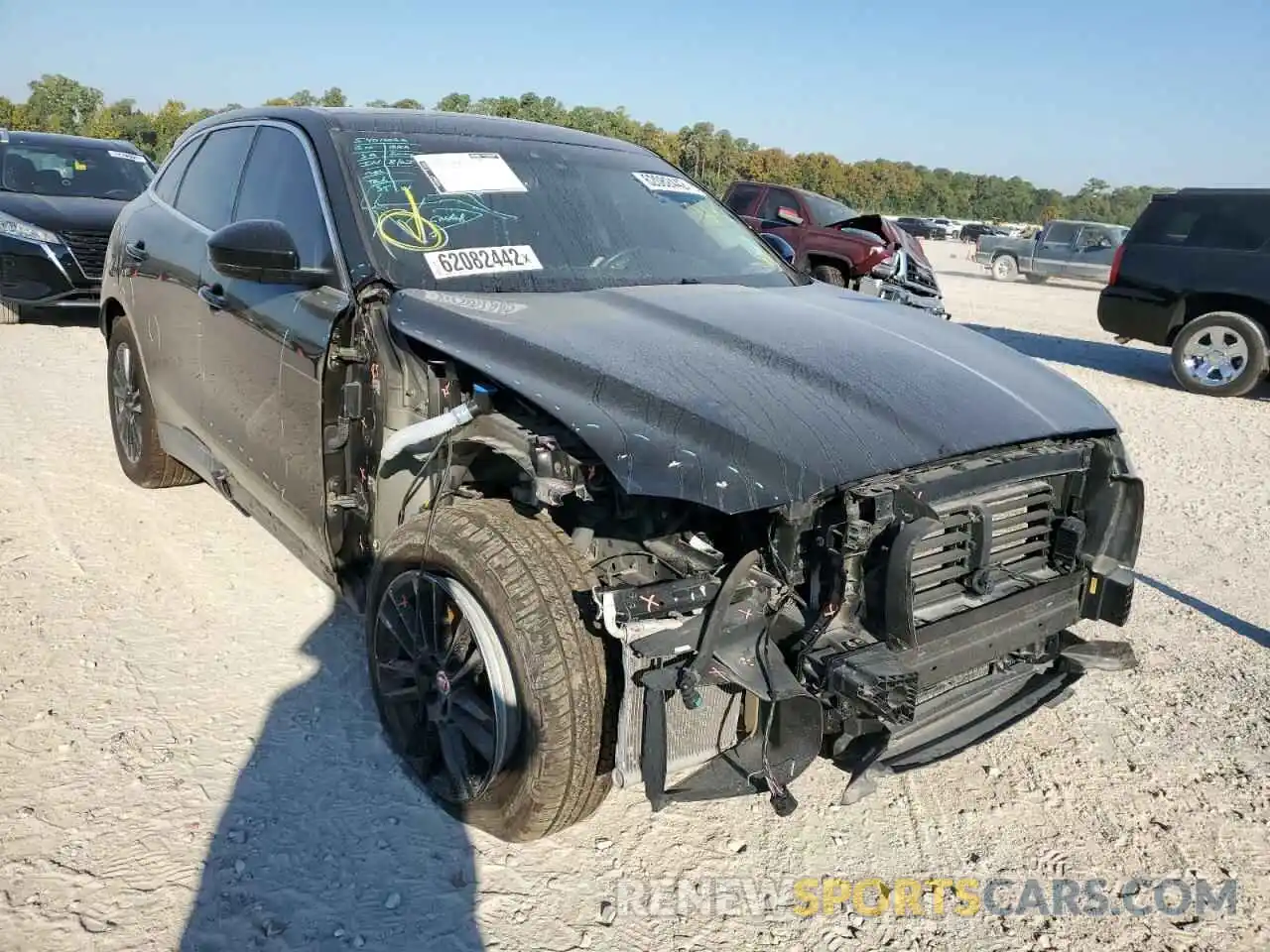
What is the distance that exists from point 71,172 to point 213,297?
846 cm

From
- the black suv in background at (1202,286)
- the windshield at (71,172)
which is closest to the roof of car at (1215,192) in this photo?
the black suv in background at (1202,286)

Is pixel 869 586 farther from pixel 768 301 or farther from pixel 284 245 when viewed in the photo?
pixel 284 245

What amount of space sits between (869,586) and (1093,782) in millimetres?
1295

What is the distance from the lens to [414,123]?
11.6 feet

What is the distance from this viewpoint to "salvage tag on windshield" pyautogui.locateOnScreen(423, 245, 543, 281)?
9.73 ft

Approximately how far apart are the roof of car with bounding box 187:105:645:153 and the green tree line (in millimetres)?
26837

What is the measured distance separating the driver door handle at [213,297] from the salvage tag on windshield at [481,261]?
41.0 inches

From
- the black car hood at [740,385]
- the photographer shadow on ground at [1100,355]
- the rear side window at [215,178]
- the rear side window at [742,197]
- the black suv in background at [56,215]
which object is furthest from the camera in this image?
the rear side window at [742,197]

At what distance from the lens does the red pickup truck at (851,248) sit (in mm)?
11445

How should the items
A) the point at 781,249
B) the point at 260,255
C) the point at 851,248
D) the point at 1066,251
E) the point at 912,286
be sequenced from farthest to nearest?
1. the point at 1066,251
2. the point at 851,248
3. the point at 912,286
4. the point at 781,249
5. the point at 260,255

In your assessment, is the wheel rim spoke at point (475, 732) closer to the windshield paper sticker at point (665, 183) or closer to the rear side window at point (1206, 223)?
the windshield paper sticker at point (665, 183)

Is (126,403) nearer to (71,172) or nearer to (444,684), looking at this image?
(444,684)

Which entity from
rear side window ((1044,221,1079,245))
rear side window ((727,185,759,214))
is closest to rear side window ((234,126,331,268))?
rear side window ((727,185,759,214))

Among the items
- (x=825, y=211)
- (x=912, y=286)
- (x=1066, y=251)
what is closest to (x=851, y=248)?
(x=912, y=286)
